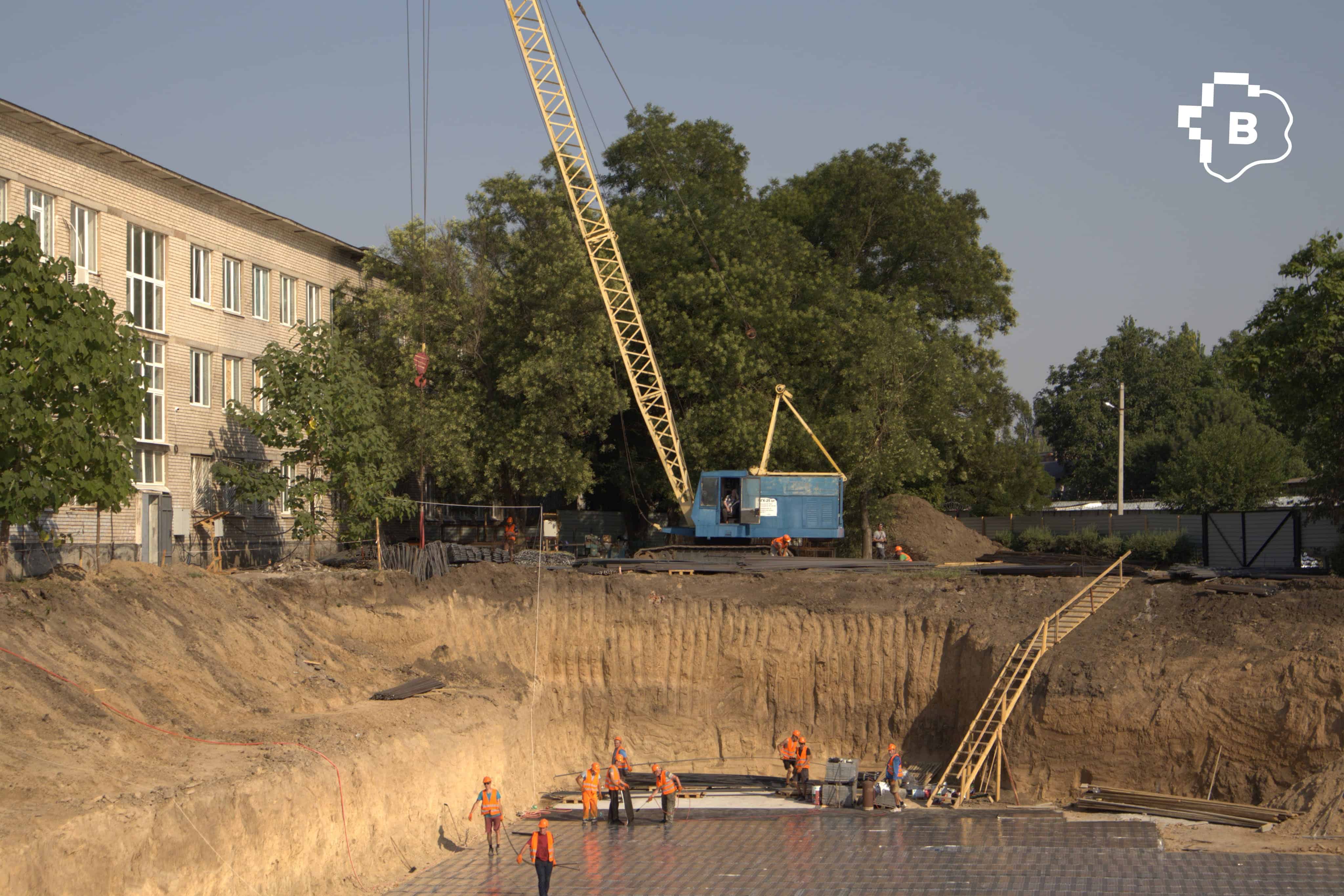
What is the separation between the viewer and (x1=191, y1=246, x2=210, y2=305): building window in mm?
39062

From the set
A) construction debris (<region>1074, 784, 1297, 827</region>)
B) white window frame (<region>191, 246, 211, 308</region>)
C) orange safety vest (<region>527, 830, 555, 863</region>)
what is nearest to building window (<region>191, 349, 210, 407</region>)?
white window frame (<region>191, 246, 211, 308</region>)

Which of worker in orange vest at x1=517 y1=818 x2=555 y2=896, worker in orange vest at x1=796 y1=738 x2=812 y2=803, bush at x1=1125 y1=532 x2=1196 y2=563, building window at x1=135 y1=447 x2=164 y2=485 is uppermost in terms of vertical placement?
building window at x1=135 y1=447 x2=164 y2=485

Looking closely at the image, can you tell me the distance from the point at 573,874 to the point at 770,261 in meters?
31.9

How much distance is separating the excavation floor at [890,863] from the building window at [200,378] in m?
22.3

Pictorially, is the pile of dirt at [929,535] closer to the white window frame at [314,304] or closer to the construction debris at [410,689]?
the construction debris at [410,689]

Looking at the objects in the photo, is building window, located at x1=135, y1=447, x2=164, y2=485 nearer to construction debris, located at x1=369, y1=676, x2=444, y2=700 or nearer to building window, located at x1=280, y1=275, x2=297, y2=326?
building window, located at x1=280, y1=275, x2=297, y2=326

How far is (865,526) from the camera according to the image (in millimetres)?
45406

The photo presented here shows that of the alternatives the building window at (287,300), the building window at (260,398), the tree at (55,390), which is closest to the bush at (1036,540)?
the building window at (260,398)

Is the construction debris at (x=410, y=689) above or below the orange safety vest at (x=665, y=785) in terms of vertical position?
above

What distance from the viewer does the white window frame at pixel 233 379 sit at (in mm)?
40312

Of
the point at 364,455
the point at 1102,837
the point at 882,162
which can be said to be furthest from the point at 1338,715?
the point at 882,162

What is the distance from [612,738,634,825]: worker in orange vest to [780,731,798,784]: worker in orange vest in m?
3.78

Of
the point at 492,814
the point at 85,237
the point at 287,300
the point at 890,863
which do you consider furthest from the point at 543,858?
the point at 287,300

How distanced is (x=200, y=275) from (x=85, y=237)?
529 cm
